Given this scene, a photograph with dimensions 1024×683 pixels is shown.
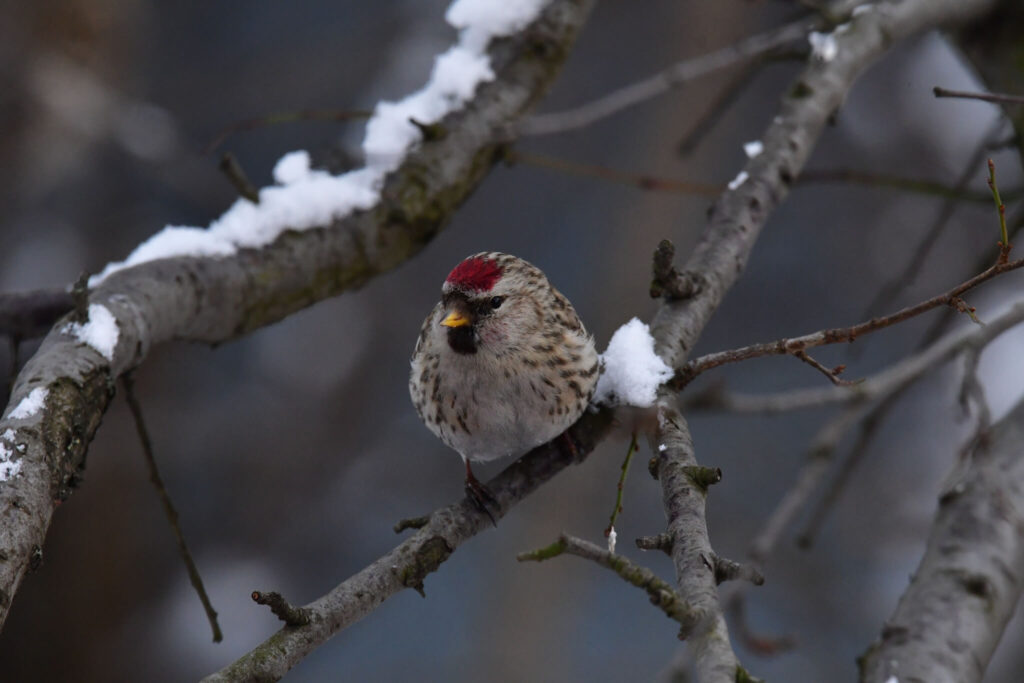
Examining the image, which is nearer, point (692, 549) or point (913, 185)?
point (692, 549)

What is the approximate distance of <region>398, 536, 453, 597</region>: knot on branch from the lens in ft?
4.87

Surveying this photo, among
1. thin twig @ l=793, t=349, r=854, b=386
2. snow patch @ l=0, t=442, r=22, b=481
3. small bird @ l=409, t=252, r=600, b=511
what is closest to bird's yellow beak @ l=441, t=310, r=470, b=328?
small bird @ l=409, t=252, r=600, b=511

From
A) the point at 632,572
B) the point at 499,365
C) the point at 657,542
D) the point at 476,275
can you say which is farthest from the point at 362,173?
the point at 632,572

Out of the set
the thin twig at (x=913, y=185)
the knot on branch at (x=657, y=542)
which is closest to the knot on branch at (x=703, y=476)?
the knot on branch at (x=657, y=542)

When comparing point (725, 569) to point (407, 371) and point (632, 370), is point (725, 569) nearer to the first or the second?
point (632, 370)

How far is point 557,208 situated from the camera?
6.02 meters

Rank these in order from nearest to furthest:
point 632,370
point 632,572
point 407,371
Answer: point 632,572 → point 632,370 → point 407,371

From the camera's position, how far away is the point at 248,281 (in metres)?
2.16

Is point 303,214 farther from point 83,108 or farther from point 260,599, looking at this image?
point 83,108

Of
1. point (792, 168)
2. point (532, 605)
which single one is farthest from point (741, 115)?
point (792, 168)

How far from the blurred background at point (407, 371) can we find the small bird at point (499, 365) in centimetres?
257

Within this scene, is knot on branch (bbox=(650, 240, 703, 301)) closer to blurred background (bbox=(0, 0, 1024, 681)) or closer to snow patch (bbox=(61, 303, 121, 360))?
snow patch (bbox=(61, 303, 121, 360))

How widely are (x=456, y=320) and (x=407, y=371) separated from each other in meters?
3.46

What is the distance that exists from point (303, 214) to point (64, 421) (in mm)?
958
